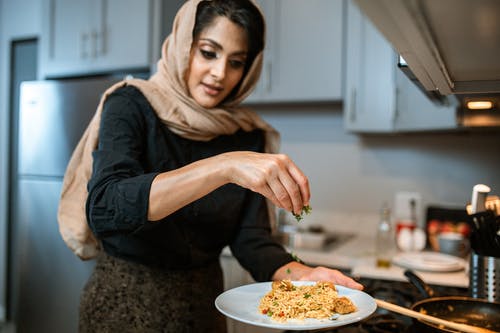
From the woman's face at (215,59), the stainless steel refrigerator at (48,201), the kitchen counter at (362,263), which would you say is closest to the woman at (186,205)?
the woman's face at (215,59)

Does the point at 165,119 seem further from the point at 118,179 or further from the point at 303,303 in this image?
the point at 303,303

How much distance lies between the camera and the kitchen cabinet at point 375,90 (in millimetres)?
2123

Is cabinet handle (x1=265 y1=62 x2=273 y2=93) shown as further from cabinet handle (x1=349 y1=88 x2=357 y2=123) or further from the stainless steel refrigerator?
the stainless steel refrigerator

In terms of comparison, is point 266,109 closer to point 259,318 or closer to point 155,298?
point 155,298

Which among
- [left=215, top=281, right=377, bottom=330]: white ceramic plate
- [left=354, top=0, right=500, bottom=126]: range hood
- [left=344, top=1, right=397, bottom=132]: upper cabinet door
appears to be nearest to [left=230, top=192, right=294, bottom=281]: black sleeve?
[left=215, top=281, right=377, bottom=330]: white ceramic plate

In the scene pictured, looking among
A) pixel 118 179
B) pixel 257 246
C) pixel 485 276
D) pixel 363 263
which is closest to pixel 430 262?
pixel 363 263

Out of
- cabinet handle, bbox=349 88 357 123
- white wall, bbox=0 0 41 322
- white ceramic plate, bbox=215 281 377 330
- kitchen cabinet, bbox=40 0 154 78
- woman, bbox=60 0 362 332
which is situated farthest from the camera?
Answer: white wall, bbox=0 0 41 322

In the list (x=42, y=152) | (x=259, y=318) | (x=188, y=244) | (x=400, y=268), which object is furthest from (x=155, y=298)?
(x=42, y=152)

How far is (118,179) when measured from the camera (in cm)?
93

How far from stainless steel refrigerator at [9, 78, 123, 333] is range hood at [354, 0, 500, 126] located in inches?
69.1

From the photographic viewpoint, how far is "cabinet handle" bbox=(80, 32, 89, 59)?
9.01 ft

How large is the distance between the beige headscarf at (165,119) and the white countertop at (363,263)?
2.97 ft

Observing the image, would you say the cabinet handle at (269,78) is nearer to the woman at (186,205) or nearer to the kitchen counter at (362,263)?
the kitchen counter at (362,263)

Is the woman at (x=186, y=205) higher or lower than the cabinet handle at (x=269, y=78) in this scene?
lower
